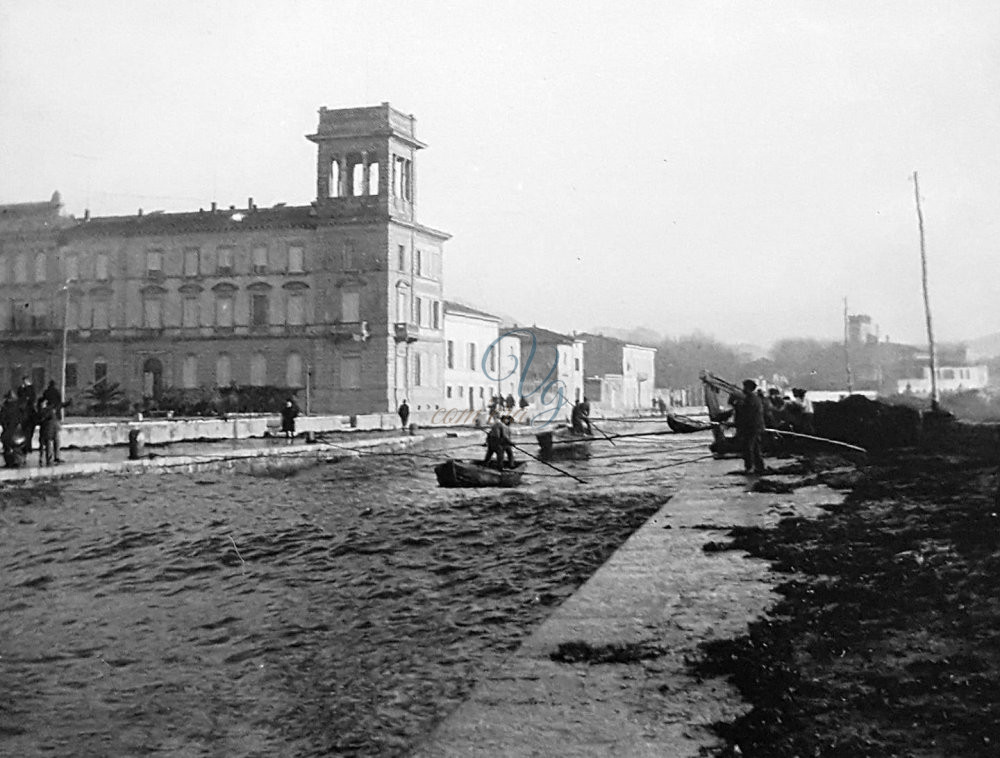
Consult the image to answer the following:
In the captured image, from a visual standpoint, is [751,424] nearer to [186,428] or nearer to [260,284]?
[260,284]

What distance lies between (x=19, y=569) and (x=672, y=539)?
14.1 ft

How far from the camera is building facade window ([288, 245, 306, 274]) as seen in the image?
6.69 metres

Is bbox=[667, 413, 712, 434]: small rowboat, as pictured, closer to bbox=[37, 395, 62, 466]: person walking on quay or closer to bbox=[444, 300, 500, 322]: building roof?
bbox=[444, 300, 500, 322]: building roof

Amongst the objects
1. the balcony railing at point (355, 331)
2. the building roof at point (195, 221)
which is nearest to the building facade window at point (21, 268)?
the building roof at point (195, 221)

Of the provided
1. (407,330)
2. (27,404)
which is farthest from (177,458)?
(407,330)

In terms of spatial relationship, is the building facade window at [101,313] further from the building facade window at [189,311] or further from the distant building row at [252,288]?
the building facade window at [189,311]

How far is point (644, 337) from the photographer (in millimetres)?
4891

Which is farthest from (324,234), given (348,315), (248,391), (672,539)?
(672,539)

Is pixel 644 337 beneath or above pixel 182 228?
beneath

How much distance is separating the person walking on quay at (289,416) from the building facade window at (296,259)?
1.78 metres

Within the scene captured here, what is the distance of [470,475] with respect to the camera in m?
9.41

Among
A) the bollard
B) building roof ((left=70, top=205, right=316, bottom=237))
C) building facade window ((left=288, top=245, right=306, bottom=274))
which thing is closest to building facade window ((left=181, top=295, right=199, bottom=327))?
building roof ((left=70, top=205, right=316, bottom=237))

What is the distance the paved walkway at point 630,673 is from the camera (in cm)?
258

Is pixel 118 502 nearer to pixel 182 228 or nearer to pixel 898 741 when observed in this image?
pixel 182 228
